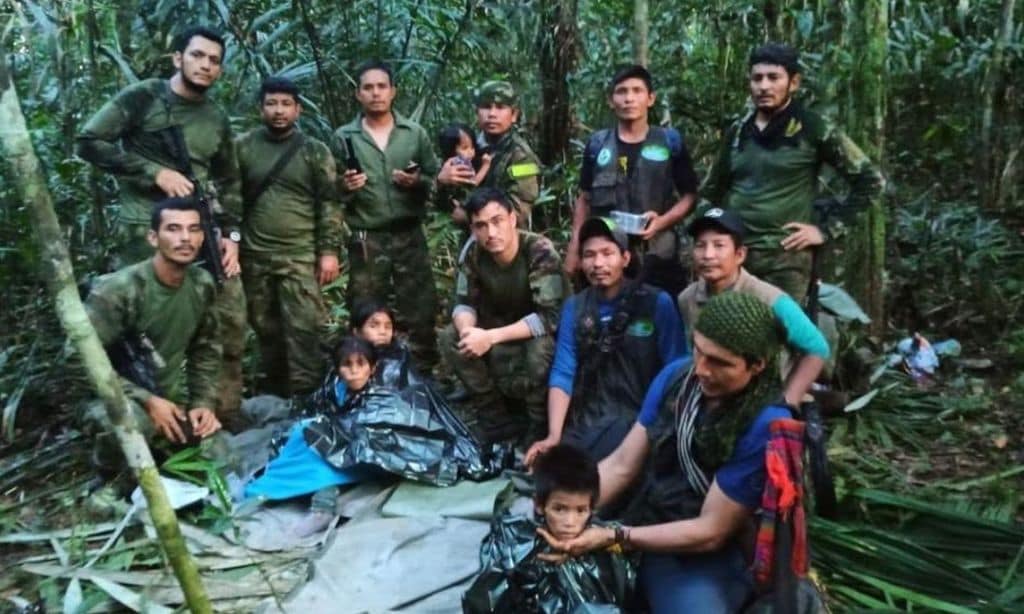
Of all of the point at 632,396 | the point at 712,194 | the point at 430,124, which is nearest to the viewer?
the point at 632,396

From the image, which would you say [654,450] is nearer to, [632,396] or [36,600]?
[632,396]

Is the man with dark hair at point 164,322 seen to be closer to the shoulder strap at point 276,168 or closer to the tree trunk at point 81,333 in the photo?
the shoulder strap at point 276,168

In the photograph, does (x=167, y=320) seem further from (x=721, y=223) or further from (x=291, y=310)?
(x=721, y=223)

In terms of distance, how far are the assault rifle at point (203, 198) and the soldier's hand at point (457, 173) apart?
4.26ft

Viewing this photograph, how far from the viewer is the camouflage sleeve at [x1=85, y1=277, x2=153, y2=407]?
4449 mm

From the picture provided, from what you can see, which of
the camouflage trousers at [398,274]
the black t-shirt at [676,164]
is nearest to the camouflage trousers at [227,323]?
the camouflage trousers at [398,274]

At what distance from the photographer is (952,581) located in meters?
3.41

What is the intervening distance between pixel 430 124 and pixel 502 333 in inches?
145

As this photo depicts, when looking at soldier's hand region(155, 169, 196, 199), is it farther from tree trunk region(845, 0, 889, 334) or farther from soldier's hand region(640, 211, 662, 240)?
tree trunk region(845, 0, 889, 334)

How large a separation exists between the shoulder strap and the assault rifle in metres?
0.44

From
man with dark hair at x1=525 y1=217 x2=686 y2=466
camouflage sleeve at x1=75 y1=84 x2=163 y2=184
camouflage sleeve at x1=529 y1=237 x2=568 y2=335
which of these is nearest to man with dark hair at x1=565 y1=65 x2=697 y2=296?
camouflage sleeve at x1=529 y1=237 x2=568 y2=335

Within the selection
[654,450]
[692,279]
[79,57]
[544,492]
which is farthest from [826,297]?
[79,57]

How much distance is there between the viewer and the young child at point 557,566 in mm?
3008

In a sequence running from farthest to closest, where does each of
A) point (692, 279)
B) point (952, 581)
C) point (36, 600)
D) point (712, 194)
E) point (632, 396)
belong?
point (692, 279) → point (712, 194) → point (632, 396) → point (36, 600) → point (952, 581)
